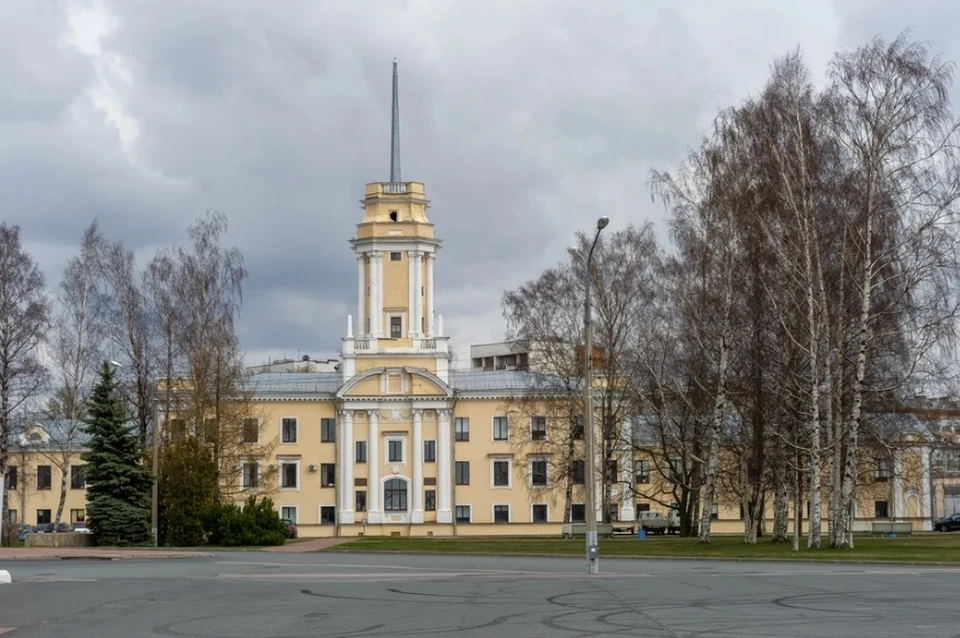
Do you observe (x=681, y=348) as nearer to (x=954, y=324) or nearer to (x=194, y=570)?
(x=954, y=324)

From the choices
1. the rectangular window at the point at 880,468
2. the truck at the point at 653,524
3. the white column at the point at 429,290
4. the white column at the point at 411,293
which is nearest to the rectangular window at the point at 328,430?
the white column at the point at 411,293

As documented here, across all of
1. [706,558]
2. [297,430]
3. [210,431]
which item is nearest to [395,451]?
[297,430]

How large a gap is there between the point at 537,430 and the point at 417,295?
11890 mm

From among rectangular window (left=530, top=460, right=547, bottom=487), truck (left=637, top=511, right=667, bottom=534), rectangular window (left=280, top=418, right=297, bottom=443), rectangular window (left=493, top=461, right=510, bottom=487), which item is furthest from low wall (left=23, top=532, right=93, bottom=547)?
rectangular window (left=493, top=461, right=510, bottom=487)

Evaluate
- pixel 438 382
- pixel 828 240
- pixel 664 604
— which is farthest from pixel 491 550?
pixel 438 382

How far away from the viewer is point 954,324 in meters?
40.2

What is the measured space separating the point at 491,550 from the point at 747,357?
36.2 ft

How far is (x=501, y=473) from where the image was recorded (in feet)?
298

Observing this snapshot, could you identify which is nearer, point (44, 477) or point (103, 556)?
point (103, 556)

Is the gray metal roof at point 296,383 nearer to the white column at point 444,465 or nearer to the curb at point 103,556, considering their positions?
the white column at point 444,465

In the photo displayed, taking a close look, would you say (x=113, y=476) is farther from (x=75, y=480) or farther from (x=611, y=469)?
(x=75, y=480)

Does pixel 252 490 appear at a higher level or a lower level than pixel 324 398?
lower

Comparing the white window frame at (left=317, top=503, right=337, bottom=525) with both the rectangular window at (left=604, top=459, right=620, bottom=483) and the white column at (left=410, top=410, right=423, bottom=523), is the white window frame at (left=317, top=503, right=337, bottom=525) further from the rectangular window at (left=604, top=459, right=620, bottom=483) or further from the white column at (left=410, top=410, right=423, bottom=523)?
the rectangular window at (left=604, top=459, right=620, bottom=483)

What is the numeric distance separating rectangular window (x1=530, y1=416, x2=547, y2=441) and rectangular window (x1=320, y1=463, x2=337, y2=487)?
13.5 metres
